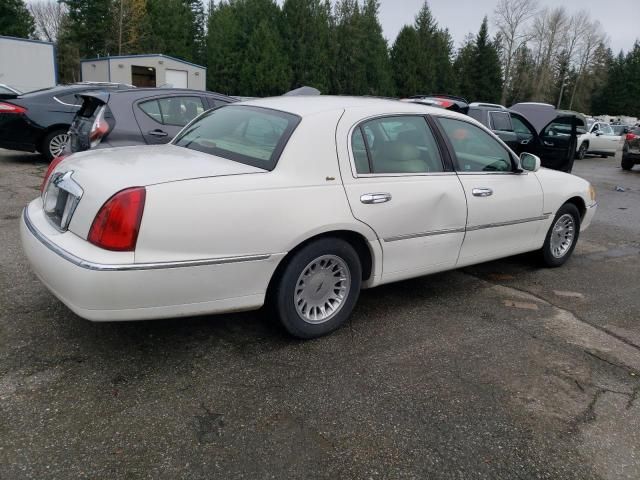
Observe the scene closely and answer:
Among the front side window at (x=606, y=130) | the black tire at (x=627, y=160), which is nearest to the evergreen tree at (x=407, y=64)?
the front side window at (x=606, y=130)

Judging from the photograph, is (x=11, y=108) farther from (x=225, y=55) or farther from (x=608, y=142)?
(x=225, y=55)

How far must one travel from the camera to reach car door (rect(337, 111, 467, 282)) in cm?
351

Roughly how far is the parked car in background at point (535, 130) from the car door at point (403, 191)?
20.5 ft

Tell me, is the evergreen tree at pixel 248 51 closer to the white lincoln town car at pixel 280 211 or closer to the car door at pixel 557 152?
the car door at pixel 557 152

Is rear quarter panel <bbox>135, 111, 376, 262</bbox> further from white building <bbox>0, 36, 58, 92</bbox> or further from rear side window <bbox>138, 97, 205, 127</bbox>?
white building <bbox>0, 36, 58, 92</bbox>

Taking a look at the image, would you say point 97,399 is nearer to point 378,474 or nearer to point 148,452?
point 148,452

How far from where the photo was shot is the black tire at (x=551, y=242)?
518 cm

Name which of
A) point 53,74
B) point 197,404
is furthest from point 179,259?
point 53,74

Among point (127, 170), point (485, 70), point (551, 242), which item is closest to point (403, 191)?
point (127, 170)

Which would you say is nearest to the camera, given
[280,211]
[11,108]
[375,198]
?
[280,211]

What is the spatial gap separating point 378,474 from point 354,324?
1.55 metres

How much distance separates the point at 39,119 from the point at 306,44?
46148 millimetres

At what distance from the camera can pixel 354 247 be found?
3609 mm

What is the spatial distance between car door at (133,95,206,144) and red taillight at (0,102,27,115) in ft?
12.2
